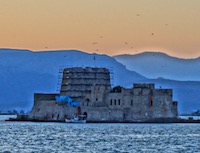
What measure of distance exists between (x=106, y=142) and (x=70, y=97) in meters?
71.9

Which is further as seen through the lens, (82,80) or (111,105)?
(82,80)

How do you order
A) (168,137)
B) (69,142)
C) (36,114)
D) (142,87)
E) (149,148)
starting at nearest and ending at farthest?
(149,148) < (69,142) < (168,137) < (142,87) < (36,114)

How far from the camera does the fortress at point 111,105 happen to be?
138 metres

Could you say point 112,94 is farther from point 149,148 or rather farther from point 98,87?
point 149,148

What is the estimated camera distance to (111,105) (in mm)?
141625

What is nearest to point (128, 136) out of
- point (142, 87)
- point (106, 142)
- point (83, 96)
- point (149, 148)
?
point (106, 142)

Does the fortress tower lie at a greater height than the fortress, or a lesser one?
greater

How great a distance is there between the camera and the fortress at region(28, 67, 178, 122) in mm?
137875

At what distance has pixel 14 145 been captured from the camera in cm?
7681

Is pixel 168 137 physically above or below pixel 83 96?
below

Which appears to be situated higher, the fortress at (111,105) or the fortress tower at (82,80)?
the fortress tower at (82,80)

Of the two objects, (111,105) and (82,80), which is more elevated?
(82,80)

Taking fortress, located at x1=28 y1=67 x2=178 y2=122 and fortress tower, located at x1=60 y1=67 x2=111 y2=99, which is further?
fortress tower, located at x1=60 y1=67 x2=111 y2=99

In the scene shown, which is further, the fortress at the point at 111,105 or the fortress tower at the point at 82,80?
the fortress tower at the point at 82,80
